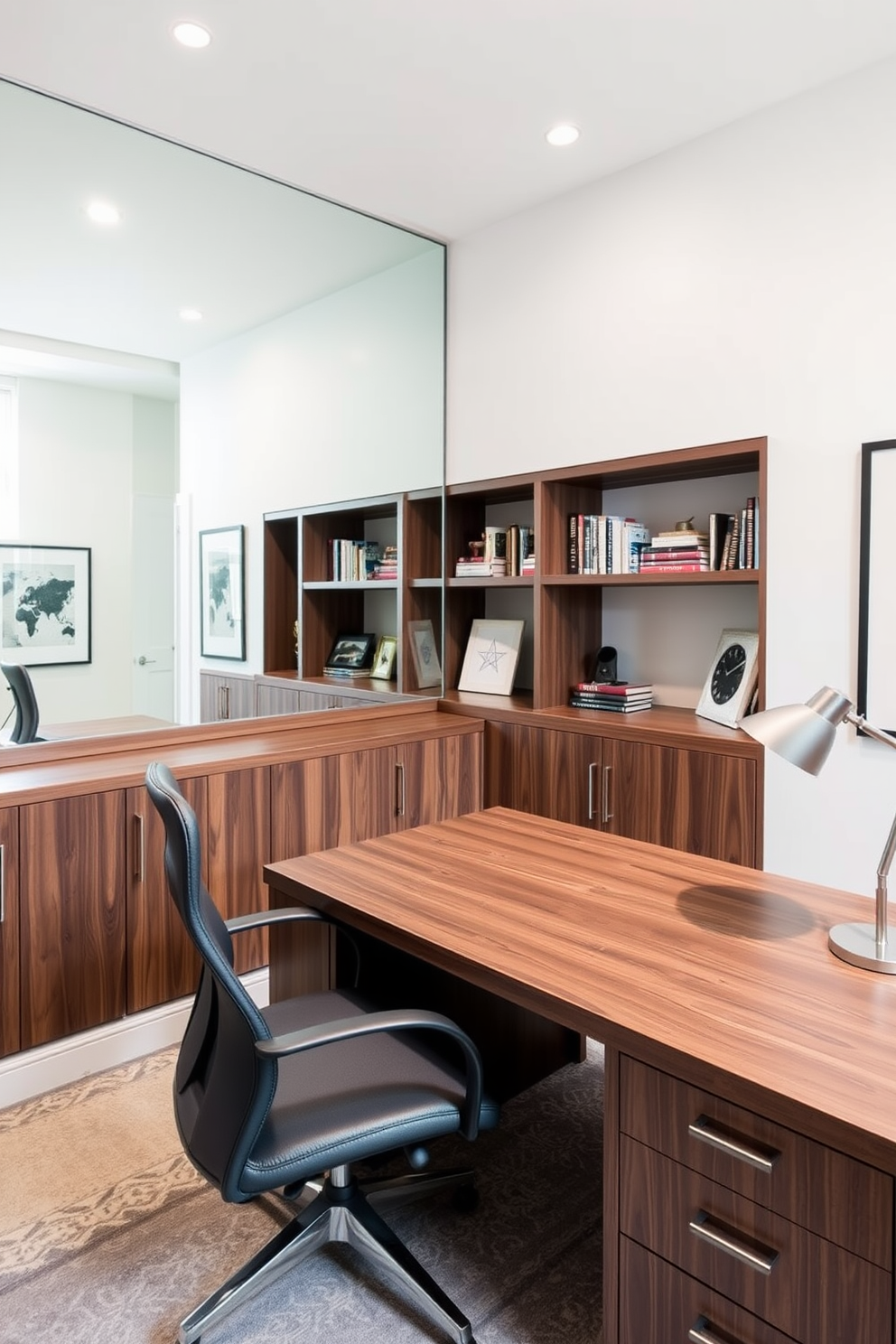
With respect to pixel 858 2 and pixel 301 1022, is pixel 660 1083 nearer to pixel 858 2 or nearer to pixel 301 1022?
pixel 301 1022

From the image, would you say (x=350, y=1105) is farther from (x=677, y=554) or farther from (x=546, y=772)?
(x=677, y=554)

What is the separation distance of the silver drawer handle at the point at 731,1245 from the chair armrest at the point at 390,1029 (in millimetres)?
404

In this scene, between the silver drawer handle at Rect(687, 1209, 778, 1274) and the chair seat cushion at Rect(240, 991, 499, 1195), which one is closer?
the silver drawer handle at Rect(687, 1209, 778, 1274)

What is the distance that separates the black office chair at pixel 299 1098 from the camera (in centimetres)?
134

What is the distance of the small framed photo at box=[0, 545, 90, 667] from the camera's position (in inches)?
101

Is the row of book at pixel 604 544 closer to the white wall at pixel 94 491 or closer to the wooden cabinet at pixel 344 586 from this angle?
the wooden cabinet at pixel 344 586

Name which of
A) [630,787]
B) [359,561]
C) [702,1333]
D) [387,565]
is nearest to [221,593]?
[359,561]

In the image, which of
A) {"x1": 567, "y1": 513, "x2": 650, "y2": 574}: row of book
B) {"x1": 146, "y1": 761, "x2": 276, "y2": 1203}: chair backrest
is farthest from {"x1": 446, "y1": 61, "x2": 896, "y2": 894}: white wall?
{"x1": 146, "y1": 761, "x2": 276, "y2": 1203}: chair backrest

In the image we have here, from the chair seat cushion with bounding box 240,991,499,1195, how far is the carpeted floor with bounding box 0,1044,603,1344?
0.40 metres

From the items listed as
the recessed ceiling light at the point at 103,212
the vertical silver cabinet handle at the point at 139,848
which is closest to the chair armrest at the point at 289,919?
the vertical silver cabinet handle at the point at 139,848

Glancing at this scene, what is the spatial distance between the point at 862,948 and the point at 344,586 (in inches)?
107

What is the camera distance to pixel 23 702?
2615 millimetres

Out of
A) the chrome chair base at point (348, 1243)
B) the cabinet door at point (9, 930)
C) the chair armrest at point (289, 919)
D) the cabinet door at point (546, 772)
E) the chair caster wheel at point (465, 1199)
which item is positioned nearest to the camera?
the chrome chair base at point (348, 1243)

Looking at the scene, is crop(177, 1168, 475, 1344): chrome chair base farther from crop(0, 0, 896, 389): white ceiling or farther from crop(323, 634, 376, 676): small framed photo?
crop(0, 0, 896, 389): white ceiling
